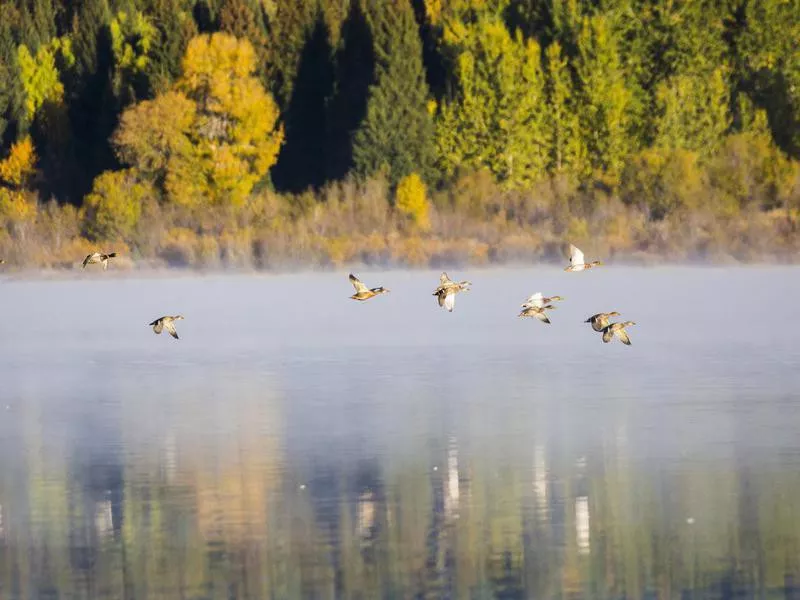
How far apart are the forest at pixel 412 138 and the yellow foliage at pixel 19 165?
0.22 feet

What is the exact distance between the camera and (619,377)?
65.6ft

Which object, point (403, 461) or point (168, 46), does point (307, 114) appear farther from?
point (403, 461)

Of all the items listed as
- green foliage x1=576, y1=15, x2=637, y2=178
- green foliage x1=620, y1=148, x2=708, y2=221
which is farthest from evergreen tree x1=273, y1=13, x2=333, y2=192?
green foliage x1=620, y1=148, x2=708, y2=221

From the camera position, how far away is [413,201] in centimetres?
5350

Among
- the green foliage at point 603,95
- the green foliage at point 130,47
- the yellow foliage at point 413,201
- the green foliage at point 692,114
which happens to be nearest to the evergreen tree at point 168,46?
the green foliage at point 130,47

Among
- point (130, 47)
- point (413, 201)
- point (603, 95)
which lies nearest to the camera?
point (413, 201)

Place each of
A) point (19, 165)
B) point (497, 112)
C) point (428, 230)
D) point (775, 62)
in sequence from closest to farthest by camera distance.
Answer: point (428, 230), point (497, 112), point (775, 62), point (19, 165)

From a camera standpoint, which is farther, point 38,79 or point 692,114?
point 38,79

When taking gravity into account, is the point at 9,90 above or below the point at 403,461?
above

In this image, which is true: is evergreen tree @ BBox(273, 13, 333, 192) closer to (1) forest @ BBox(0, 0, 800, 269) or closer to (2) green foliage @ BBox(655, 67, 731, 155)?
(1) forest @ BBox(0, 0, 800, 269)

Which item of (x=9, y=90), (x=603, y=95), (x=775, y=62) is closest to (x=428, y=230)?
(x=603, y=95)

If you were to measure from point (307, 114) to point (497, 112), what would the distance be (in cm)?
968

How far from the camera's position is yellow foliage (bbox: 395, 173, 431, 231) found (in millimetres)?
52406

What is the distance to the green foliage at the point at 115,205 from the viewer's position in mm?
52000
